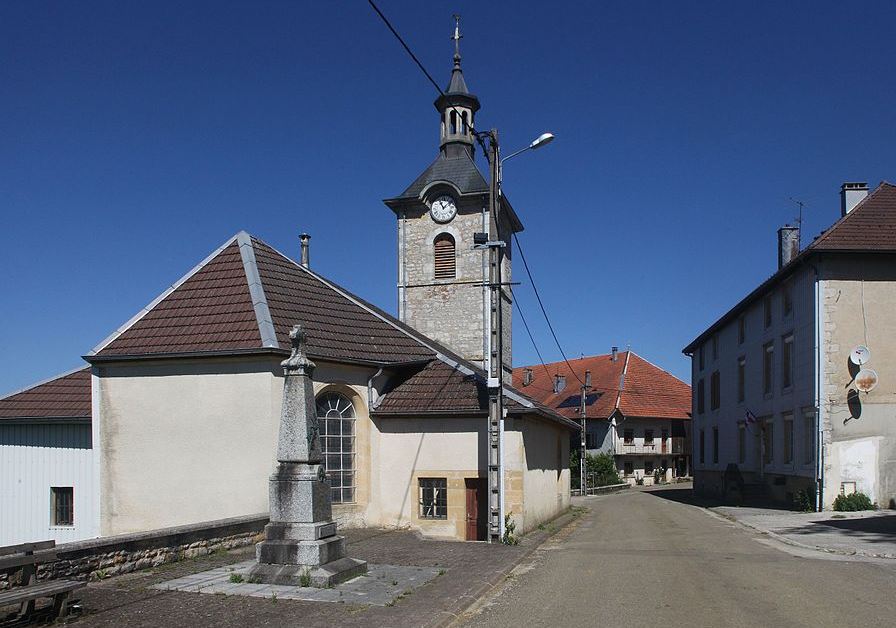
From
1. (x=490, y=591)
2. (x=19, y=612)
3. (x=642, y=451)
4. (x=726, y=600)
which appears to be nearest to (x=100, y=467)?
(x=19, y=612)

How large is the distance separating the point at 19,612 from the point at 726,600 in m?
8.17

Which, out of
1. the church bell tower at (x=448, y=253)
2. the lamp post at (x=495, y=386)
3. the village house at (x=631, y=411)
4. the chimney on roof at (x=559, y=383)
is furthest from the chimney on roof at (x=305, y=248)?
the chimney on roof at (x=559, y=383)

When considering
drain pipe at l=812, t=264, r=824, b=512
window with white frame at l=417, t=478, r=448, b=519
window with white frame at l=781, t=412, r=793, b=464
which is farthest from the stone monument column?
window with white frame at l=781, t=412, r=793, b=464

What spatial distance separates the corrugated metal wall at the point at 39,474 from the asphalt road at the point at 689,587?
37.1ft

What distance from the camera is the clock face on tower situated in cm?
2928

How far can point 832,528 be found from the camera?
60.5ft

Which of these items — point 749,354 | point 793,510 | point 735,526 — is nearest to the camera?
point 735,526

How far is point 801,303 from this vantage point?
24.5 m

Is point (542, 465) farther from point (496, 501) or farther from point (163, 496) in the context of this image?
point (163, 496)

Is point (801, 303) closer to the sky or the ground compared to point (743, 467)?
closer to the sky

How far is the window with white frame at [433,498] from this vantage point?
19.0 meters

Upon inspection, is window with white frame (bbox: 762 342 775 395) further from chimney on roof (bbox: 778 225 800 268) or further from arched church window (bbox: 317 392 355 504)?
arched church window (bbox: 317 392 355 504)

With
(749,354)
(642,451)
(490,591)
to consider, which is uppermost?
(749,354)

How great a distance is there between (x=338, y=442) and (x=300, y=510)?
7.67 meters
